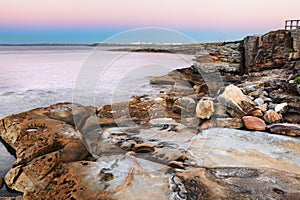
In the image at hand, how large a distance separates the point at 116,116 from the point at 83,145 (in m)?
2.76

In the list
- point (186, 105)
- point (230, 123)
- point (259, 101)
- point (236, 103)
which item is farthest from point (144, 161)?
point (259, 101)

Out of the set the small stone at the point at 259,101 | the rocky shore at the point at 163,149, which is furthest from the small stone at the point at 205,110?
the small stone at the point at 259,101

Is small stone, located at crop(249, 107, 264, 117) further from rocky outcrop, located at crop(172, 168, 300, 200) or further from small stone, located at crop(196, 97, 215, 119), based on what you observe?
rocky outcrop, located at crop(172, 168, 300, 200)

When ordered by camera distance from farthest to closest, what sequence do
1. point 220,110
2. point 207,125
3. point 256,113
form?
point 220,110 < point 256,113 < point 207,125

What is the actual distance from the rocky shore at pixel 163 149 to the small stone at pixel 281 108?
0.03m

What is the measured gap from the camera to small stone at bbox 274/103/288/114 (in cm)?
780

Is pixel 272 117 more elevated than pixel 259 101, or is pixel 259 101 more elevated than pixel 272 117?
pixel 259 101

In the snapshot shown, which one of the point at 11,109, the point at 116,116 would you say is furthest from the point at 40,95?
the point at 116,116

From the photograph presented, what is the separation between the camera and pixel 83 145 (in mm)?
5332

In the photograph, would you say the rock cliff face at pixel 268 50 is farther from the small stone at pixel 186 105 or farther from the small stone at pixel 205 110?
the small stone at pixel 205 110

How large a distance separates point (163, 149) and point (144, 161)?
28.7 inches

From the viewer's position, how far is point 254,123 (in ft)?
22.6

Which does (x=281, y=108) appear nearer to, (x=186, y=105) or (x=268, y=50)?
(x=186, y=105)

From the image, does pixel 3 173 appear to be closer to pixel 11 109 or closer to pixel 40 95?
pixel 11 109
